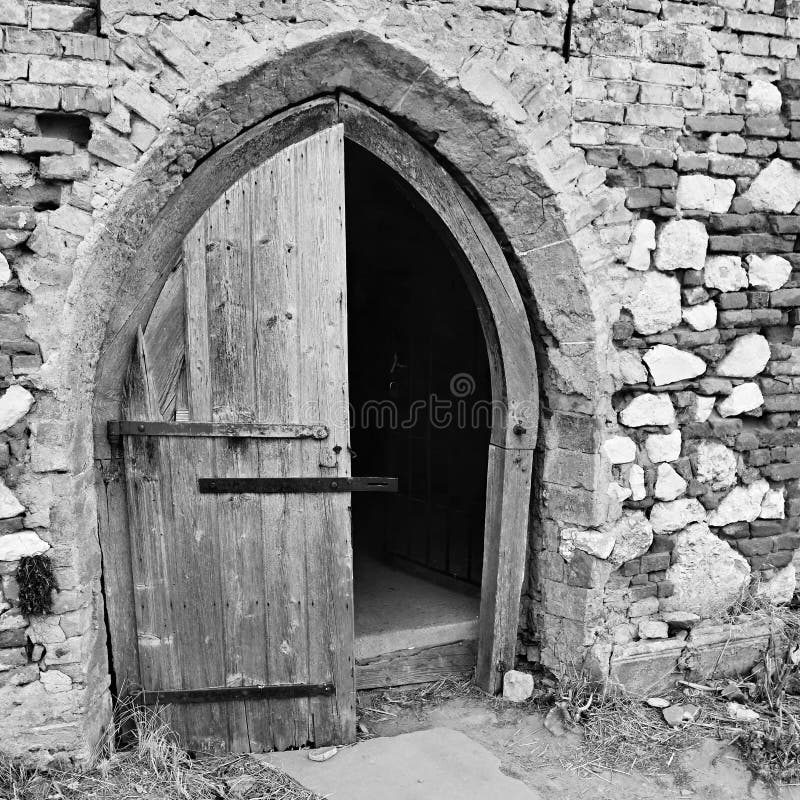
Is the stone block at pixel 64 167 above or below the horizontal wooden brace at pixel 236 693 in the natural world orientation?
above

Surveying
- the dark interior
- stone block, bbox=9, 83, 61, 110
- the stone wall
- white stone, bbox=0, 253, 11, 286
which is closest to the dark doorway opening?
the dark interior

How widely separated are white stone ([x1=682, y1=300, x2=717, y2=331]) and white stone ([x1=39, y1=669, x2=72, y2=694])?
250 cm

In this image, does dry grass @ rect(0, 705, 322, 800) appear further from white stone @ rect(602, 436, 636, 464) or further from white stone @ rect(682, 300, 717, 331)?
white stone @ rect(682, 300, 717, 331)

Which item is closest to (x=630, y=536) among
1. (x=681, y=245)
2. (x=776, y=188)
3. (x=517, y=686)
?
(x=517, y=686)

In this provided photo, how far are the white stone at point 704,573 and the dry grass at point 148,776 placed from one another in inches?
62.1

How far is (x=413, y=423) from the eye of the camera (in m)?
4.10

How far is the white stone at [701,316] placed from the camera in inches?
111

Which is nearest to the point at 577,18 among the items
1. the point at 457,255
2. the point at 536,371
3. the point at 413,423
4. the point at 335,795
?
the point at 457,255

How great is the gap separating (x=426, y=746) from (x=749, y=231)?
2.29 metres

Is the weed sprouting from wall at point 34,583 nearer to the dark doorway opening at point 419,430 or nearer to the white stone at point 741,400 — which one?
the dark doorway opening at point 419,430

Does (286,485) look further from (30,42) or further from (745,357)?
(745,357)

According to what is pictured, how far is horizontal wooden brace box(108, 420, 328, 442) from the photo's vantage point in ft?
8.32

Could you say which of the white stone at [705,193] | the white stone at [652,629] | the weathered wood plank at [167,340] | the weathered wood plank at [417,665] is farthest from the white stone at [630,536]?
the weathered wood plank at [167,340]

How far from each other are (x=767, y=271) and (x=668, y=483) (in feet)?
2.93
